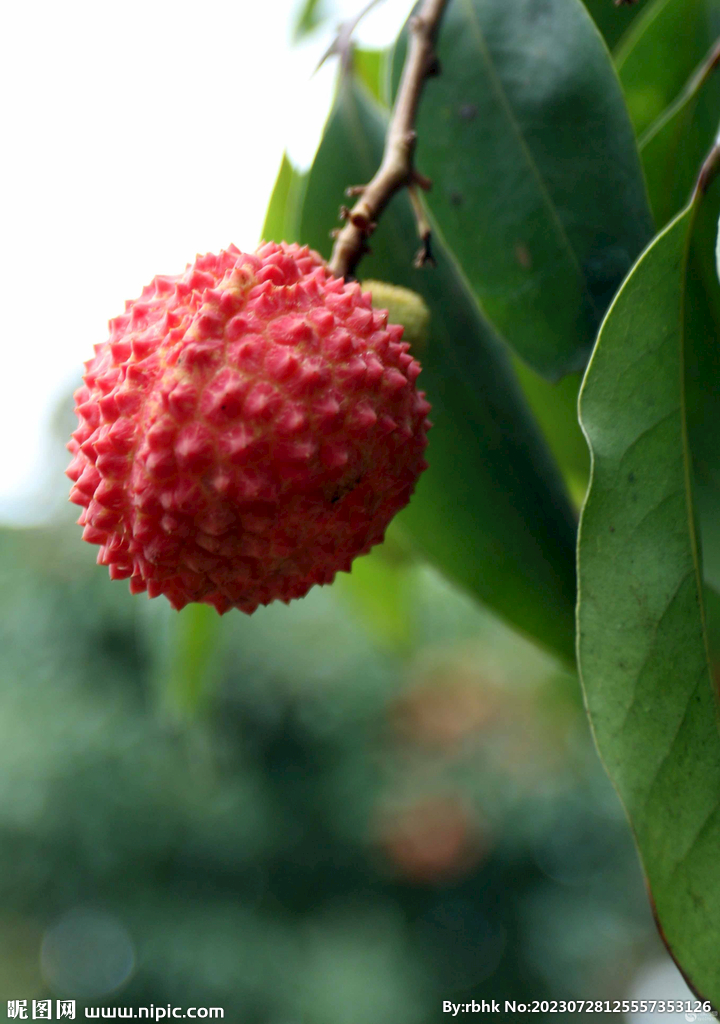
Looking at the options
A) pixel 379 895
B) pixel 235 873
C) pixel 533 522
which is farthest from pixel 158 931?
pixel 533 522

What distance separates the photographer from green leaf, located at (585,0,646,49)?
1.15 meters

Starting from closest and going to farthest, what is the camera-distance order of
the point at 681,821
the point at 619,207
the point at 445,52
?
the point at 681,821, the point at 619,207, the point at 445,52

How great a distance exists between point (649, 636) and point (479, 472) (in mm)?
435

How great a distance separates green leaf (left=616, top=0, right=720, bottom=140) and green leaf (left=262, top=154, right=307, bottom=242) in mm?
484

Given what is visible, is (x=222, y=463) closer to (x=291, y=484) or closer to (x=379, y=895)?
(x=291, y=484)

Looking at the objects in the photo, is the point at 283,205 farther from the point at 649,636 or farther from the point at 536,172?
the point at 649,636

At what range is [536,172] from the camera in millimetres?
884

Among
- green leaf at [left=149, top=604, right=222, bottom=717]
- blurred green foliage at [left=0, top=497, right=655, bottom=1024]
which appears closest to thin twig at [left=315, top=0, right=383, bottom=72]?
green leaf at [left=149, top=604, right=222, bottom=717]

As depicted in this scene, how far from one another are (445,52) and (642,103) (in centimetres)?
33

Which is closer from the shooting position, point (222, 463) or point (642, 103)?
point (222, 463)

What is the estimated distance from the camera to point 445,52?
37.7 inches

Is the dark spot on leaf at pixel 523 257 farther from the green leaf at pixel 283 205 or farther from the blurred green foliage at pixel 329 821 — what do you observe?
the blurred green foliage at pixel 329 821

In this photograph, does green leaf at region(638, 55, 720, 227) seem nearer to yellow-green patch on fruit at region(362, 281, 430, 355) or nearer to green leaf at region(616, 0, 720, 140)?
green leaf at region(616, 0, 720, 140)

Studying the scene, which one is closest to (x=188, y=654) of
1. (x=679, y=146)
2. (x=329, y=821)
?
(x=679, y=146)
